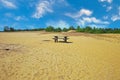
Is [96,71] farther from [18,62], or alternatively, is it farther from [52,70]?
[18,62]

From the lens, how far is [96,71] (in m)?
10.7

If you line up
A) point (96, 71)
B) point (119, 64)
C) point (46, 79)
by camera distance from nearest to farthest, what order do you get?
point (46, 79) → point (96, 71) → point (119, 64)

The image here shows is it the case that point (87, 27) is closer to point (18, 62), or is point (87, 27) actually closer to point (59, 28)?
point (59, 28)

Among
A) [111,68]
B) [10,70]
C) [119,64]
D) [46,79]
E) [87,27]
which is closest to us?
[46,79]

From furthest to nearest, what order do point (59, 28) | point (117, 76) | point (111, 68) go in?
1. point (59, 28)
2. point (111, 68)
3. point (117, 76)

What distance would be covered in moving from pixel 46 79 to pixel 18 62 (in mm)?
2896

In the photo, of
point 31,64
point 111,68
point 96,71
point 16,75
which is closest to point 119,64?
point 111,68

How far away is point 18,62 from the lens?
10898mm

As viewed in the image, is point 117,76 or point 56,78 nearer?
point 56,78

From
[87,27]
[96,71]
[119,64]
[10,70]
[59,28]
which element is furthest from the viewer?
[59,28]

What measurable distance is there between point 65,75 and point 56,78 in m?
0.68

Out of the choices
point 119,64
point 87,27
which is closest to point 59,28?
point 87,27

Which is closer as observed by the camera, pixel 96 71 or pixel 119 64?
pixel 96 71

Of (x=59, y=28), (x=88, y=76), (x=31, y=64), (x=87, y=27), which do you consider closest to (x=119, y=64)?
(x=88, y=76)
